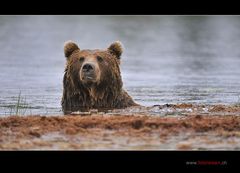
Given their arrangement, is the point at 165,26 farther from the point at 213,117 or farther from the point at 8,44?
the point at 213,117

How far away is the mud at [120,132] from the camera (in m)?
10.2

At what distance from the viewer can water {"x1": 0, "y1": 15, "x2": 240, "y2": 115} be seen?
16078mm

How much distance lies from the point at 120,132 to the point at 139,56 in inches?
530

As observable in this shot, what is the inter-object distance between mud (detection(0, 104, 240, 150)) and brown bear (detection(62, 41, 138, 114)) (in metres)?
1.33

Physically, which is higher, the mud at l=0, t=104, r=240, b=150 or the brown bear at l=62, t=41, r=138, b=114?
the brown bear at l=62, t=41, r=138, b=114

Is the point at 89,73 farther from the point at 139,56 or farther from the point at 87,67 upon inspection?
the point at 139,56

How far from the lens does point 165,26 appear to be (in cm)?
3134

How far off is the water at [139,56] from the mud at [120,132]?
1935 mm

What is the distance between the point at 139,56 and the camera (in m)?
24.2
